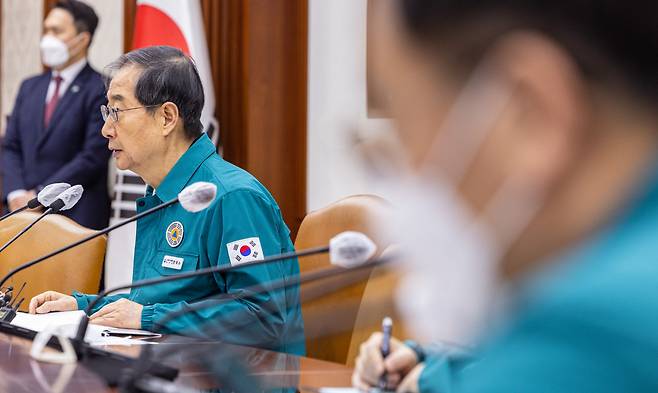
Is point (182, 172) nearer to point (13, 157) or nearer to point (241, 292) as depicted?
point (241, 292)

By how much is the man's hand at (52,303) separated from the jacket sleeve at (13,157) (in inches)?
90.3

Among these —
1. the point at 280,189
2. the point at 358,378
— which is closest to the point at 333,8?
the point at 280,189

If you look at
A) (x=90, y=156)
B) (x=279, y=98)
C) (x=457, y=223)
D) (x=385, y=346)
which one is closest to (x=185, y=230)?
(x=385, y=346)

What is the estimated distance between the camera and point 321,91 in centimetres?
362

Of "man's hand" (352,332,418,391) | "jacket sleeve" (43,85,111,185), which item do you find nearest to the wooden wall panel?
"jacket sleeve" (43,85,111,185)

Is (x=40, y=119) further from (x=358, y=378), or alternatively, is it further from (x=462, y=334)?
(x=462, y=334)

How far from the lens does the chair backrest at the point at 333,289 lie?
5.12 ft

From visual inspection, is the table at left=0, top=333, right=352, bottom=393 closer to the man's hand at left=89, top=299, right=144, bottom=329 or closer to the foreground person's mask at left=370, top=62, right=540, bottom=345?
the man's hand at left=89, top=299, right=144, bottom=329

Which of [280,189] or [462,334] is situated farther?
[280,189]

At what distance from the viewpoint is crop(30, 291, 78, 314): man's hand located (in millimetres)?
2031

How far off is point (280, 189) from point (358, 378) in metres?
2.72

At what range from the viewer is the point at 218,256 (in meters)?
1.99

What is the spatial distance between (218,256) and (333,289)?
1.63ft

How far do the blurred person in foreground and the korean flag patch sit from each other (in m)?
1.31
